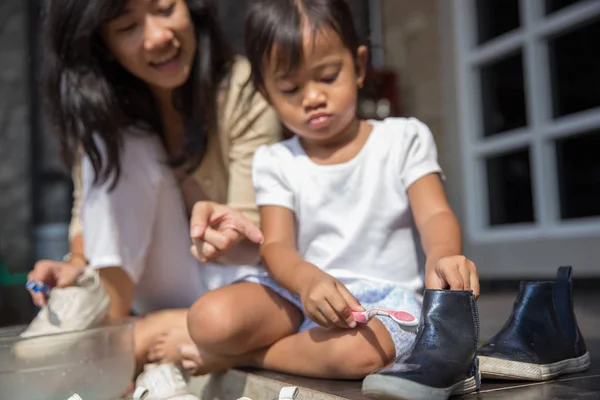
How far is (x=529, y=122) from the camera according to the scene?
3.06 m

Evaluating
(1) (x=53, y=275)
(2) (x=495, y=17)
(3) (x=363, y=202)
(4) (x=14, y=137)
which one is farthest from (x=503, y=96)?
(4) (x=14, y=137)

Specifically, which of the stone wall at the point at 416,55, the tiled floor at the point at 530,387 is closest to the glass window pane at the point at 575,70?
the stone wall at the point at 416,55

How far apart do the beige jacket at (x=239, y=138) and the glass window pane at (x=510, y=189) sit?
1.61 metres

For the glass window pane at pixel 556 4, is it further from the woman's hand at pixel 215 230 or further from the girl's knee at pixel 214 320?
the girl's knee at pixel 214 320

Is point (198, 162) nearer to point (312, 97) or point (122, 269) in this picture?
point (122, 269)

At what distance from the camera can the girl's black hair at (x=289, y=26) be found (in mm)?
1441

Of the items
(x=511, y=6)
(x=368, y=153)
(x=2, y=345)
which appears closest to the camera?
(x=2, y=345)

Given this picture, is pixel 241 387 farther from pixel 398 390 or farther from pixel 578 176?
pixel 578 176

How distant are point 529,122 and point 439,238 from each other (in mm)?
1883

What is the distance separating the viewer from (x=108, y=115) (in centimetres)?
177

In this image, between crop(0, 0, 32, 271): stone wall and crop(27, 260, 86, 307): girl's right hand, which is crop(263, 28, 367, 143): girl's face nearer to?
crop(27, 260, 86, 307): girl's right hand

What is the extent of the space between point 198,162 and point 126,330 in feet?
1.57

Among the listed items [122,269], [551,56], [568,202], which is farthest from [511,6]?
[122,269]

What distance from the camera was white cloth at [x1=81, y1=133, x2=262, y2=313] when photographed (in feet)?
5.96
